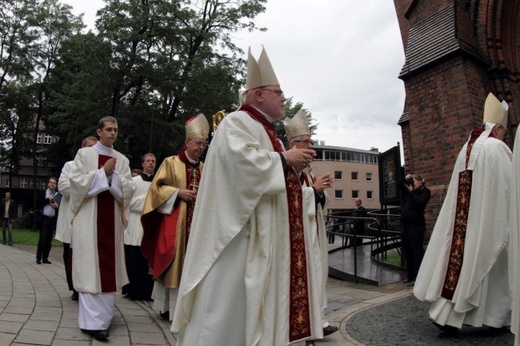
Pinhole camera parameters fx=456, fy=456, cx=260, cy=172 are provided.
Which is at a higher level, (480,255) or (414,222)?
(414,222)

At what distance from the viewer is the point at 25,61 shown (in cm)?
3184

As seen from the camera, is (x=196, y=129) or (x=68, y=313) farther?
(x=196, y=129)

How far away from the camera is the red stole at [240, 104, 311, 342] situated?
9.65ft

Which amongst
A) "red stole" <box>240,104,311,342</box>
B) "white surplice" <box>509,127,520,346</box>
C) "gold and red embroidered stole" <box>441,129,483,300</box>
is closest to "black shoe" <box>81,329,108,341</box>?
"red stole" <box>240,104,311,342</box>

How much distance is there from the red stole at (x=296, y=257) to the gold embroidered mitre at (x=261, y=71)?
20cm

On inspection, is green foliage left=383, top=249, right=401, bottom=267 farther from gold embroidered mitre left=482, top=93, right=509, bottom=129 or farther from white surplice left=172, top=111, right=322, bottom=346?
white surplice left=172, top=111, right=322, bottom=346

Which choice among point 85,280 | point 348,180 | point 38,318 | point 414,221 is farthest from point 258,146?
point 348,180

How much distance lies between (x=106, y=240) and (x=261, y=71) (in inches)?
102

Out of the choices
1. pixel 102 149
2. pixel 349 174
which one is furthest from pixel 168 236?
pixel 349 174

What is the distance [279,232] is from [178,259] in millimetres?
2488

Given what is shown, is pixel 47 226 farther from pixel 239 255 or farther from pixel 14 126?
pixel 14 126

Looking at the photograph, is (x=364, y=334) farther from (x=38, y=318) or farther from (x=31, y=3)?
(x=31, y=3)

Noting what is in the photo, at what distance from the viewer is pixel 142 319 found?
17.5 feet

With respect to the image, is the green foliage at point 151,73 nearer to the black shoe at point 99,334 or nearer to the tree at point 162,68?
the tree at point 162,68
